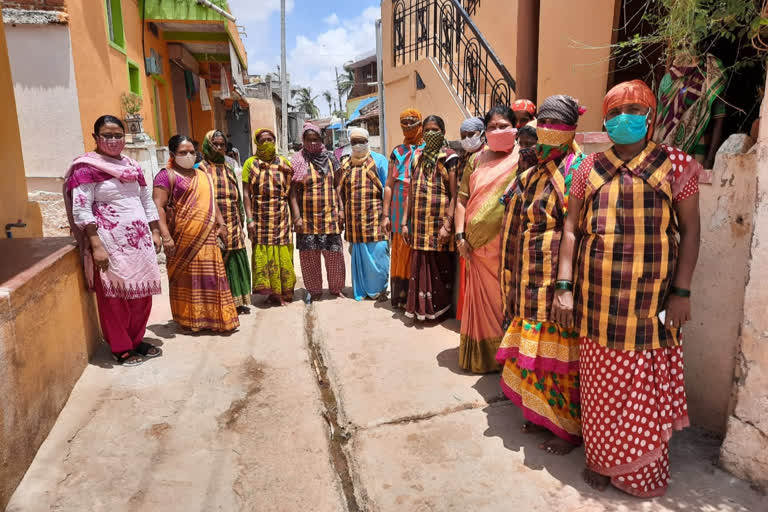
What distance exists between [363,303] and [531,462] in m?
3.14

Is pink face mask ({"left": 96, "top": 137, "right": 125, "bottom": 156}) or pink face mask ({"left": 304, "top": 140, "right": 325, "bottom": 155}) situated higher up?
pink face mask ({"left": 304, "top": 140, "right": 325, "bottom": 155})

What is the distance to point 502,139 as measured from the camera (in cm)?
339

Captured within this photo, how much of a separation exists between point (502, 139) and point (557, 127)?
0.82 meters

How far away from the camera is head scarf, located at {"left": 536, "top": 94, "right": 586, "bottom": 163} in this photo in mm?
2547

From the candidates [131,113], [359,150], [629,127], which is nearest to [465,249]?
[629,127]

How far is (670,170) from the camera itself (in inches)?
84.7

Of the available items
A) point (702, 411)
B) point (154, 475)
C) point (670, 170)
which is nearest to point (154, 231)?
point (154, 475)

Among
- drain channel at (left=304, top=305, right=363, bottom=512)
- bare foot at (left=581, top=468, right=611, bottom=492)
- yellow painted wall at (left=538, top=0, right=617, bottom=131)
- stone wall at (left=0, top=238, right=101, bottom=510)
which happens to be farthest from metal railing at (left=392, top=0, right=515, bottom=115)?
stone wall at (left=0, top=238, right=101, bottom=510)

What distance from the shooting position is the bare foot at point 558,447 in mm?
2650

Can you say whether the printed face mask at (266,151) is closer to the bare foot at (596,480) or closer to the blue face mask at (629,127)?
the blue face mask at (629,127)

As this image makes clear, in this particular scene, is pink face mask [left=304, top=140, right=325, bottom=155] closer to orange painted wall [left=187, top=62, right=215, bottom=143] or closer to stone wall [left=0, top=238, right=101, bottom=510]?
stone wall [left=0, top=238, right=101, bottom=510]

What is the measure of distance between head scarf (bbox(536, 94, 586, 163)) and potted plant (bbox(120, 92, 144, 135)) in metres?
7.94

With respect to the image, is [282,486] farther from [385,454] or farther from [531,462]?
[531,462]

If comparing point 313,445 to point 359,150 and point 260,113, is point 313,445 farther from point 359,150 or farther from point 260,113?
point 260,113
